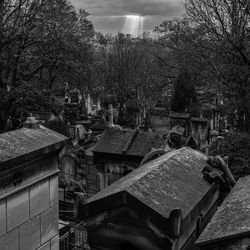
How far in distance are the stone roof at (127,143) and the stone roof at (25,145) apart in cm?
944

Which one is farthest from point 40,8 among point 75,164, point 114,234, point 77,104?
point 77,104

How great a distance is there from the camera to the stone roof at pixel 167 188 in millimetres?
6008

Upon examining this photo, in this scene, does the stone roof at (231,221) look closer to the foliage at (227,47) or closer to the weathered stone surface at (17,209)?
the weathered stone surface at (17,209)

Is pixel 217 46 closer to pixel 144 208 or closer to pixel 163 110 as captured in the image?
pixel 144 208

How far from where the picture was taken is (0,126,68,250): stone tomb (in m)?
4.64

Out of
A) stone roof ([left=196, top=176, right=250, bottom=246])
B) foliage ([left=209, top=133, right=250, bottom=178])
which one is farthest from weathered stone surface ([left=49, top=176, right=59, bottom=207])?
foliage ([left=209, top=133, right=250, bottom=178])

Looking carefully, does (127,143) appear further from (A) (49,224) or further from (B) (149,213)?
(A) (49,224)

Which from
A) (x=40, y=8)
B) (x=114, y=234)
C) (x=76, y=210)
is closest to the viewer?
(x=114, y=234)

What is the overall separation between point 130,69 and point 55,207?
27.6 meters

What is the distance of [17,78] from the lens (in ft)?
44.1

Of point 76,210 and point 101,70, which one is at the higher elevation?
point 101,70

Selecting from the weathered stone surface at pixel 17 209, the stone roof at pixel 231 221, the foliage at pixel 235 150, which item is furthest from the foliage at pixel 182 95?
the weathered stone surface at pixel 17 209

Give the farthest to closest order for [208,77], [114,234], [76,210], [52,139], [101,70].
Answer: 1. [101,70]
2. [208,77]
3. [76,210]
4. [114,234]
5. [52,139]

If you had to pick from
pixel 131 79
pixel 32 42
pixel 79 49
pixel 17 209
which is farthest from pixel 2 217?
pixel 131 79
